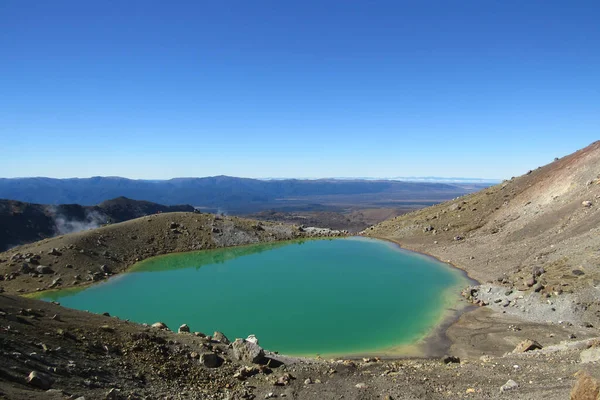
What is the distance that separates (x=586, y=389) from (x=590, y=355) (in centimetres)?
582

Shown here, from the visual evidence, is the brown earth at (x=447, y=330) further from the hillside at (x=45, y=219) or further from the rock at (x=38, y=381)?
the hillside at (x=45, y=219)

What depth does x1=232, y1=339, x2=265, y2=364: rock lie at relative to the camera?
1480cm

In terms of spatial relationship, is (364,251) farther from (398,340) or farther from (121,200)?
(121,200)

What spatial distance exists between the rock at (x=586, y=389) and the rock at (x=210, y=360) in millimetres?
10994

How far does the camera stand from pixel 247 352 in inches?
589

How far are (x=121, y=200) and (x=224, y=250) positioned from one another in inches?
3000

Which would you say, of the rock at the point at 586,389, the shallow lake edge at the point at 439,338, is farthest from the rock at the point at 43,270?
the rock at the point at 586,389

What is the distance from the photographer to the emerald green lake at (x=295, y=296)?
869 inches

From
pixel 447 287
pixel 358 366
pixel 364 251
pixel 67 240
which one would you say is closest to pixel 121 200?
pixel 67 240

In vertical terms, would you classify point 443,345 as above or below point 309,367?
below

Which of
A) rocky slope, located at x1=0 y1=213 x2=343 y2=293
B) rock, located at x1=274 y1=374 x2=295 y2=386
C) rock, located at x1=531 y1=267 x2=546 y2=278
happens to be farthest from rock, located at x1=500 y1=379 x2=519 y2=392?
rocky slope, located at x1=0 y1=213 x2=343 y2=293

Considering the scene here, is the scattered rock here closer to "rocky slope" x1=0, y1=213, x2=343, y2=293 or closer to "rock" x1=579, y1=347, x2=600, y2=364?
"rocky slope" x1=0, y1=213, x2=343, y2=293

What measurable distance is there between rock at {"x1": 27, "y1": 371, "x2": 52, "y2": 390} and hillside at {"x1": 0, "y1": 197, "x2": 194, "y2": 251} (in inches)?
3265

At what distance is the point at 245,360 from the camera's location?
584 inches
